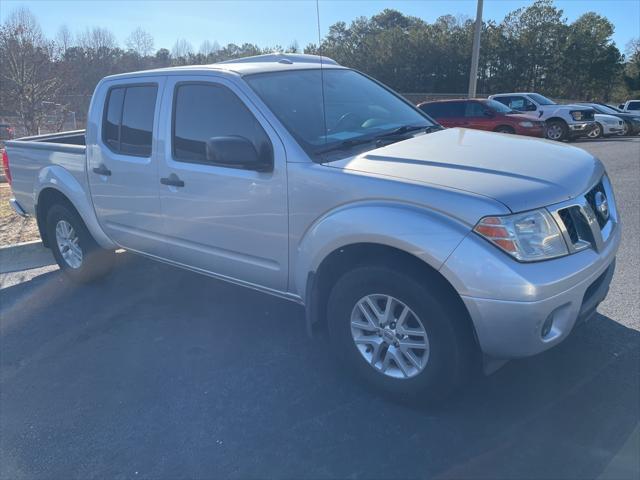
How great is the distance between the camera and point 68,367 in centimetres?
399

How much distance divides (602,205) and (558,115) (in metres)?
16.5

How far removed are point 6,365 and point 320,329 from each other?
2307 millimetres

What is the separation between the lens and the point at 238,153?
352 cm

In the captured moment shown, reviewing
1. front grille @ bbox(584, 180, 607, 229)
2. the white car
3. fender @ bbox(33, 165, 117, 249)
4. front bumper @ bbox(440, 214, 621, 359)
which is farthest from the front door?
the white car

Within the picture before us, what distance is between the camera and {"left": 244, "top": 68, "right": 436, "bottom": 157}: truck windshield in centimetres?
365

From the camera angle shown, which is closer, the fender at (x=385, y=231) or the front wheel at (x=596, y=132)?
the fender at (x=385, y=231)

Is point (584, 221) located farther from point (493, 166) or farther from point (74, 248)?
point (74, 248)

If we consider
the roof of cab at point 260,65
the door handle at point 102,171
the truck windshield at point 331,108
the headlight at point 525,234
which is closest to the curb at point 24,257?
the door handle at point 102,171

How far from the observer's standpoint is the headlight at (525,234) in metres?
2.72

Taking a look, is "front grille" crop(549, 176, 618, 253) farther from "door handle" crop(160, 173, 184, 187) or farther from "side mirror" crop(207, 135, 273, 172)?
"door handle" crop(160, 173, 184, 187)

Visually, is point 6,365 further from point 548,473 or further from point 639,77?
point 639,77

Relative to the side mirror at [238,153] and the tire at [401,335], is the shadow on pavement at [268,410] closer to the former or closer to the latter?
the tire at [401,335]

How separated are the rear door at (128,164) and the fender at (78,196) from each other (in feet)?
0.31

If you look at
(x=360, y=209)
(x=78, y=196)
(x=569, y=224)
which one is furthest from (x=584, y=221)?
(x=78, y=196)
